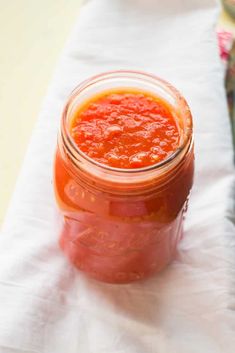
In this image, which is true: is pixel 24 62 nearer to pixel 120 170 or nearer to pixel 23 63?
pixel 23 63

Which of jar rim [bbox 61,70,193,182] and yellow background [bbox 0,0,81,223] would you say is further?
yellow background [bbox 0,0,81,223]

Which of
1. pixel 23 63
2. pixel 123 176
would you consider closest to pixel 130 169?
pixel 123 176

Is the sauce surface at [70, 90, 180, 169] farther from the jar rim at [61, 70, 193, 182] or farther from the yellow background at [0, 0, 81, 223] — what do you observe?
the yellow background at [0, 0, 81, 223]

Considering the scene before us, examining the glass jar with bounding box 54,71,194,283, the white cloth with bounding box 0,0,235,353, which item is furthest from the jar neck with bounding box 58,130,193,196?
the white cloth with bounding box 0,0,235,353

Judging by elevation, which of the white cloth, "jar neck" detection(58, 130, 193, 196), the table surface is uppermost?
"jar neck" detection(58, 130, 193, 196)

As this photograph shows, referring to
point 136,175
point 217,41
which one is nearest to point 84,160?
point 136,175

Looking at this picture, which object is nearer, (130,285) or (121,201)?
(121,201)

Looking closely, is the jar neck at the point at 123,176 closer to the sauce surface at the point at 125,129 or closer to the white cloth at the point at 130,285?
the sauce surface at the point at 125,129
